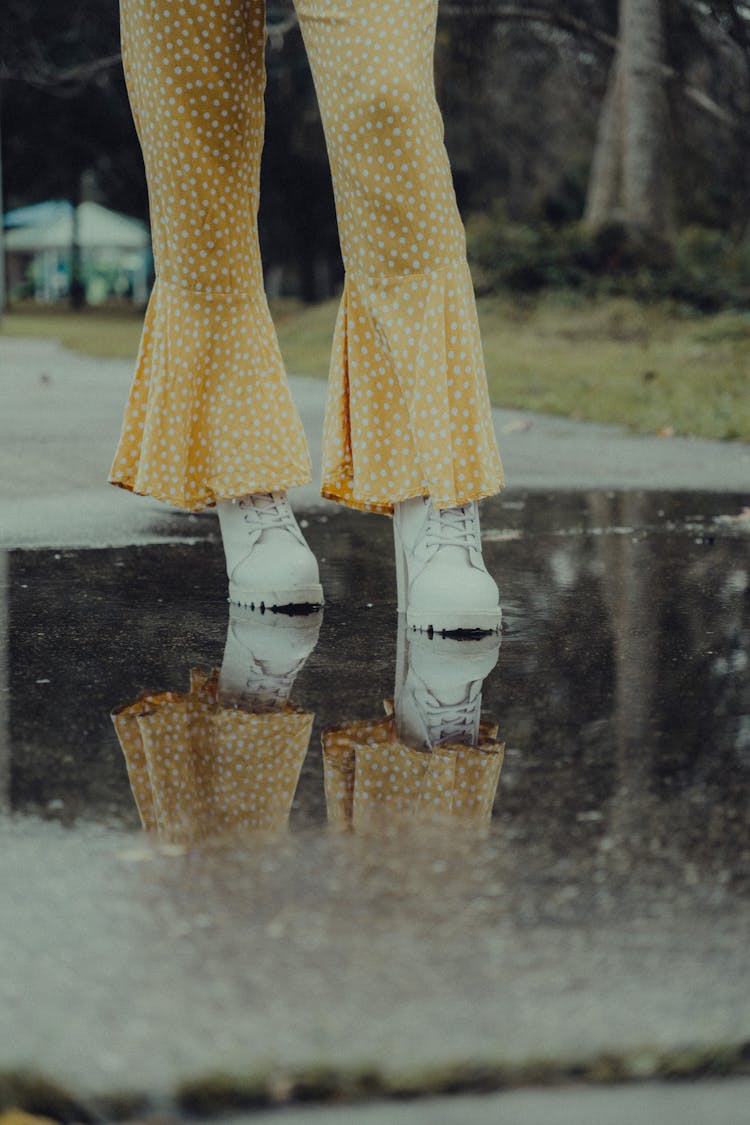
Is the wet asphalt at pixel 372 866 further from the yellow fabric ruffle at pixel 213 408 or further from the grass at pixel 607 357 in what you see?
the grass at pixel 607 357

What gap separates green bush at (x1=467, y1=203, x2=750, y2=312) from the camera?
14516mm

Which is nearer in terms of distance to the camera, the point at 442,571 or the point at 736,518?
the point at 442,571

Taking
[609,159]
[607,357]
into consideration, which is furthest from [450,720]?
[609,159]

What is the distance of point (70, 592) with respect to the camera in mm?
3031

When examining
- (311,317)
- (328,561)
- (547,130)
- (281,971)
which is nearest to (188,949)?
(281,971)

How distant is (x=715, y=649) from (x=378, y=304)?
801 mm

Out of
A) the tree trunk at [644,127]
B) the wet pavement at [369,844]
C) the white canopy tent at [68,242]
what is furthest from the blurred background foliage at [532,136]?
the wet pavement at [369,844]

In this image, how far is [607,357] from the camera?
36.2ft

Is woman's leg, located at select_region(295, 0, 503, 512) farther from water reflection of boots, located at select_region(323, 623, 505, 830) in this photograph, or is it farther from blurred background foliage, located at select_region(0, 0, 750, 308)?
blurred background foliage, located at select_region(0, 0, 750, 308)

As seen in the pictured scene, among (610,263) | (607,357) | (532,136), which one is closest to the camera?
(607,357)

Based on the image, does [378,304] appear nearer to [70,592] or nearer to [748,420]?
[70,592]

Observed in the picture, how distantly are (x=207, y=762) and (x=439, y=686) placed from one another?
19.1 inches

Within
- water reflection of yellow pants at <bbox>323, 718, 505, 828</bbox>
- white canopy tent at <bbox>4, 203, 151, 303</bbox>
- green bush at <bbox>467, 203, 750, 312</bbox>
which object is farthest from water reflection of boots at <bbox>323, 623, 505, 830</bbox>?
white canopy tent at <bbox>4, 203, 151, 303</bbox>

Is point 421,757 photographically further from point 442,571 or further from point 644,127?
point 644,127
